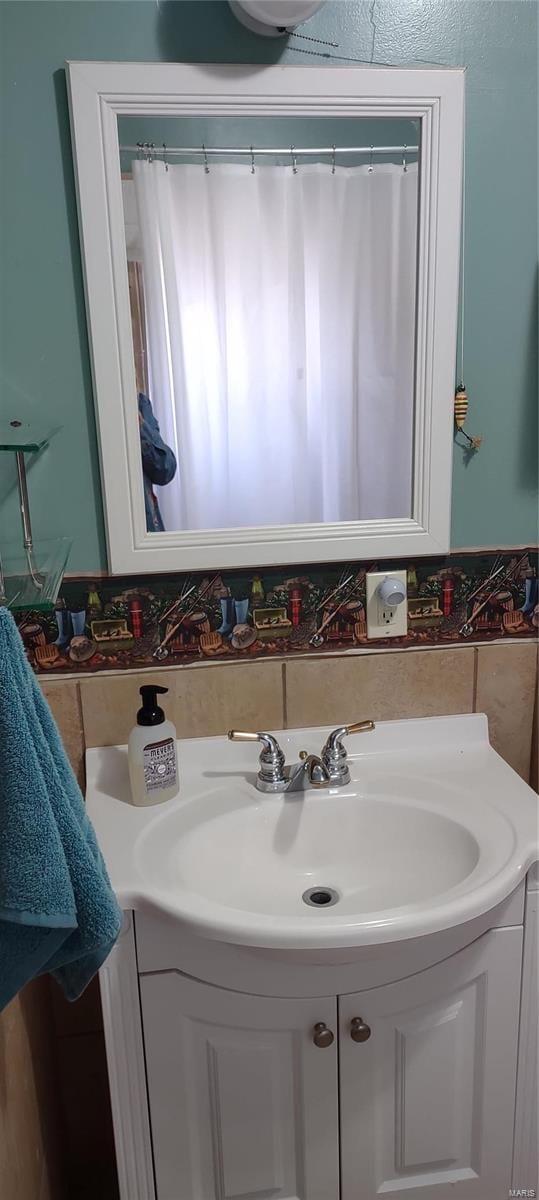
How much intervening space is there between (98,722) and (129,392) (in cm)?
53

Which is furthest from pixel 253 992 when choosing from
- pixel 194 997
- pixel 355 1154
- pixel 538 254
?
pixel 538 254

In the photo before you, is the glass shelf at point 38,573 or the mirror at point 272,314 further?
the mirror at point 272,314

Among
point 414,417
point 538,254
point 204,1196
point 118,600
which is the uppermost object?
point 538,254

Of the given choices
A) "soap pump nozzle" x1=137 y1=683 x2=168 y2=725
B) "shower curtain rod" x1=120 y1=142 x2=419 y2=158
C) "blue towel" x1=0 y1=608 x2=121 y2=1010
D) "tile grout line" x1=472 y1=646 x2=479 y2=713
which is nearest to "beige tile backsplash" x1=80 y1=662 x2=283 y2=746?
"soap pump nozzle" x1=137 y1=683 x2=168 y2=725

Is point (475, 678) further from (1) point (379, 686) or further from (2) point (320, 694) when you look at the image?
(2) point (320, 694)

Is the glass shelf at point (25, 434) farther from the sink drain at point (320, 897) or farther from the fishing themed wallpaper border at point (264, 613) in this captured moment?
the sink drain at point (320, 897)

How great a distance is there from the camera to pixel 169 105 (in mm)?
1169

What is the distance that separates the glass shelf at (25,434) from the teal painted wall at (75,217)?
17 millimetres

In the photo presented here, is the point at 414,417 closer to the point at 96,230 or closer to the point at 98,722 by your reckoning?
the point at 96,230

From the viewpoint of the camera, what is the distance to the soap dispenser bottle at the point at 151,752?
1.24 m

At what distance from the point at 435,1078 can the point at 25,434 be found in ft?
3.65

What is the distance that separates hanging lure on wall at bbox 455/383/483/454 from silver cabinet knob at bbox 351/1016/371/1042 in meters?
0.87

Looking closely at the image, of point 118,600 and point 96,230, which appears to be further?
point 118,600

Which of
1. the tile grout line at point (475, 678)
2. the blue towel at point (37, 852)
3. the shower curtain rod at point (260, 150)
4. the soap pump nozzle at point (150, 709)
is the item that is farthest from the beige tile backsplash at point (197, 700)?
the shower curtain rod at point (260, 150)
